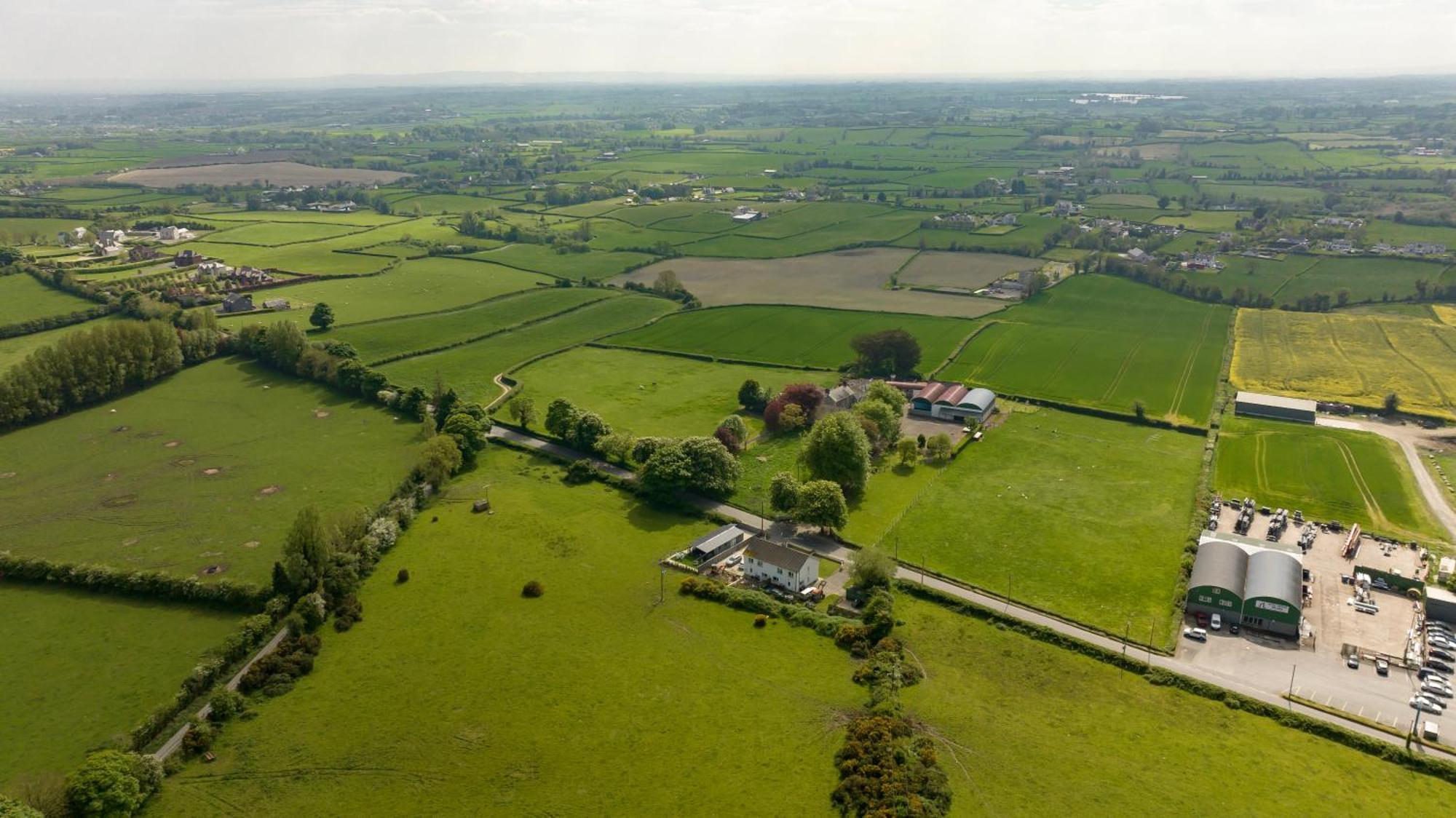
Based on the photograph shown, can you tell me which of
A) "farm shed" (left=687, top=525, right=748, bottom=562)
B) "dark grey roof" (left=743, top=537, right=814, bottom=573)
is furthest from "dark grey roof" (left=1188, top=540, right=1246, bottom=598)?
"farm shed" (left=687, top=525, right=748, bottom=562)

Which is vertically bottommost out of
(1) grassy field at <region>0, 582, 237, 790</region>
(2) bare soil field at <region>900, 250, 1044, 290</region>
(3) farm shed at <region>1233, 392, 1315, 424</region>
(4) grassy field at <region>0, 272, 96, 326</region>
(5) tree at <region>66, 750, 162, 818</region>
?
(1) grassy field at <region>0, 582, 237, 790</region>

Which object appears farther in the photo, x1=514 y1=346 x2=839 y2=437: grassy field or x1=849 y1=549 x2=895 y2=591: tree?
x1=514 y1=346 x2=839 y2=437: grassy field

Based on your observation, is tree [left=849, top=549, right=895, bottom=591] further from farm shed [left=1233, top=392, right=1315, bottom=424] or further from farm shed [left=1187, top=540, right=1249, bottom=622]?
farm shed [left=1233, top=392, right=1315, bottom=424]

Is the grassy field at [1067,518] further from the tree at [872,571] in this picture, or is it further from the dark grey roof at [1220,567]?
the tree at [872,571]

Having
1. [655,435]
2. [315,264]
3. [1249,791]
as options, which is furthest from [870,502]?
[315,264]

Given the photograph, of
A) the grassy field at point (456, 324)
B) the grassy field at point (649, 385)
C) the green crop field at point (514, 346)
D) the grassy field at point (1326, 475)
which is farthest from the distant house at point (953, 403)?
the grassy field at point (456, 324)

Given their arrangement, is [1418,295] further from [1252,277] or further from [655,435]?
[655,435]

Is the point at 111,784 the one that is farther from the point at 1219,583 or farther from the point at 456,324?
the point at 456,324
